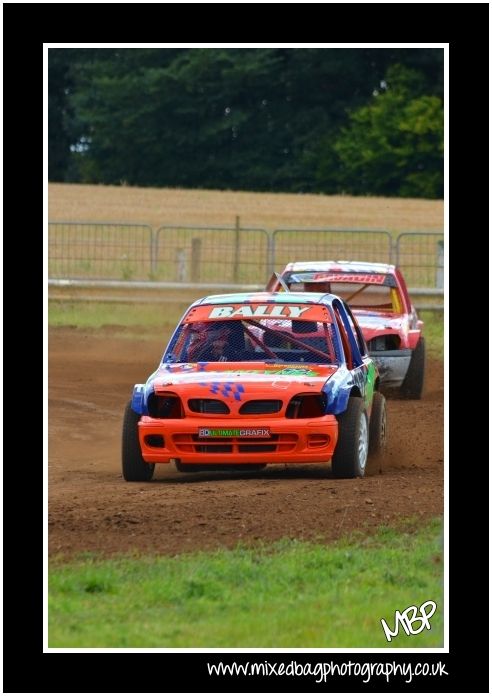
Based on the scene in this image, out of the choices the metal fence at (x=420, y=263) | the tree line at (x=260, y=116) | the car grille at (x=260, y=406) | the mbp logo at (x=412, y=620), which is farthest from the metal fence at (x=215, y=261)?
the tree line at (x=260, y=116)

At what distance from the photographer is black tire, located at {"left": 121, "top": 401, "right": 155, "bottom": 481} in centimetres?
1163

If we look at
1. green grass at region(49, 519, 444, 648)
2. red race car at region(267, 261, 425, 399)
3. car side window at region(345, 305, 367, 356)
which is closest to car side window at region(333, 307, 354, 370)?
car side window at region(345, 305, 367, 356)

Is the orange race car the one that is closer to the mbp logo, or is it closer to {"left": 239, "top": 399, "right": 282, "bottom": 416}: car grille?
{"left": 239, "top": 399, "right": 282, "bottom": 416}: car grille

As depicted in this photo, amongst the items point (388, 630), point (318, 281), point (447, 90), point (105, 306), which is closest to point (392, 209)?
point (105, 306)

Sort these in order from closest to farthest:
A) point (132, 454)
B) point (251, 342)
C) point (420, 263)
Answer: point (132, 454) → point (251, 342) → point (420, 263)

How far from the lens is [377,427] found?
12664 mm

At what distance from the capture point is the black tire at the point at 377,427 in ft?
41.5

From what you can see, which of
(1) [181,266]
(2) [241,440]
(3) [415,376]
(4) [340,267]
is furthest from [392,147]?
(2) [241,440]

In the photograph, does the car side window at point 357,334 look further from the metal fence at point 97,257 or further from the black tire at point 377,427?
Answer: the metal fence at point 97,257

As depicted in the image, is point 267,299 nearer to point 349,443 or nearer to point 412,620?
point 349,443

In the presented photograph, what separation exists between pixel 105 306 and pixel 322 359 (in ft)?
55.2

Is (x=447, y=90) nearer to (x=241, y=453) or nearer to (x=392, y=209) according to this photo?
(x=241, y=453)

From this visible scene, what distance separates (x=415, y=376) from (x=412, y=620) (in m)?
10.4

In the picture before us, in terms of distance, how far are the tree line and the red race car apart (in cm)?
3637
